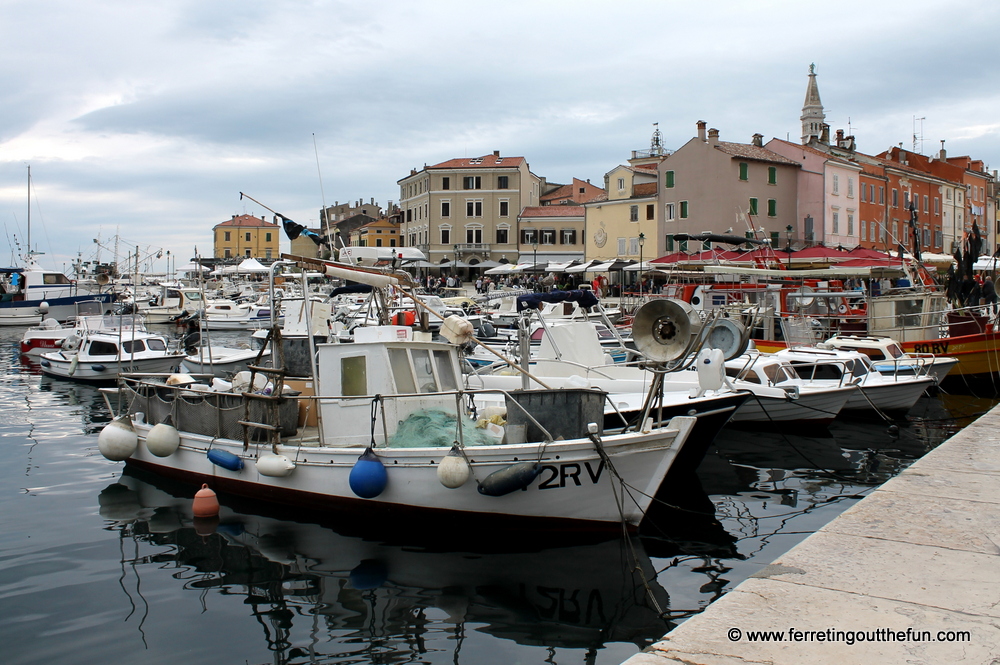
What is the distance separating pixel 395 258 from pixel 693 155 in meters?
43.1

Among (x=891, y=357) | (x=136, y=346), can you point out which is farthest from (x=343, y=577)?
(x=136, y=346)

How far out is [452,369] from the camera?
11078 mm

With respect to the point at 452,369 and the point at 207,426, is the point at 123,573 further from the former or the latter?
the point at 452,369

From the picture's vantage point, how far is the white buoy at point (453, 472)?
8734 millimetres

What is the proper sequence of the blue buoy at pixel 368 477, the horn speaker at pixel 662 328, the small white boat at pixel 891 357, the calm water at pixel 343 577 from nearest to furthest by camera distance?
1. the calm water at pixel 343 577
2. the horn speaker at pixel 662 328
3. the blue buoy at pixel 368 477
4. the small white boat at pixel 891 357

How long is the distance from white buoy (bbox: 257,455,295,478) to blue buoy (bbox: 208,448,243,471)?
31.6 inches

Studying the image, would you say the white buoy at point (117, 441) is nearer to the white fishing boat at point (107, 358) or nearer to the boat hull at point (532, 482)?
the boat hull at point (532, 482)

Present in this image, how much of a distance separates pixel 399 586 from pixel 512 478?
1.67 m

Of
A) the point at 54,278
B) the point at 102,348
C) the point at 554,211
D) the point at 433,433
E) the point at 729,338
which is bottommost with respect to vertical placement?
the point at 433,433

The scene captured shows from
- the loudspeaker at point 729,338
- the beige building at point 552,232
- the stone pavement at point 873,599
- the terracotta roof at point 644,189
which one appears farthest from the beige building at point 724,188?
the stone pavement at point 873,599

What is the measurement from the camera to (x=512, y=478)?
868 centimetres

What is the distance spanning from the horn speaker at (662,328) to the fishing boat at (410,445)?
0.83m

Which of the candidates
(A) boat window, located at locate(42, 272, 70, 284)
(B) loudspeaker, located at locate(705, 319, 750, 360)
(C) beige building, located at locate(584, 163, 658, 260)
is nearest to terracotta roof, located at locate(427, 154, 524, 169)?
(C) beige building, located at locate(584, 163, 658, 260)

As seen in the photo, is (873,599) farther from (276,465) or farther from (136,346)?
(136,346)
